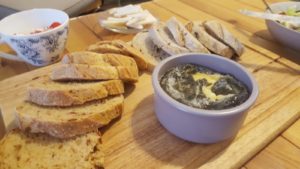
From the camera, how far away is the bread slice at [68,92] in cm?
75

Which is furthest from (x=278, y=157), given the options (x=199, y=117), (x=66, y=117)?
(x=66, y=117)

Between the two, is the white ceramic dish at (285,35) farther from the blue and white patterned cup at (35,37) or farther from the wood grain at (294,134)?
the blue and white patterned cup at (35,37)

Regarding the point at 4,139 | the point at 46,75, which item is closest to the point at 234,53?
the point at 46,75

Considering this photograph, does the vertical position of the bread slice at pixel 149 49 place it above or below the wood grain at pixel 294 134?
above

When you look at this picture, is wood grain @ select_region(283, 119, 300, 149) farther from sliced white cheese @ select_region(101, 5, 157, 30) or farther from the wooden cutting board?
sliced white cheese @ select_region(101, 5, 157, 30)

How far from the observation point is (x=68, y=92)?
74cm

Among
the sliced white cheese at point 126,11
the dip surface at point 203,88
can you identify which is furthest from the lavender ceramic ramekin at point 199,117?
the sliced white cheese at point 126,11

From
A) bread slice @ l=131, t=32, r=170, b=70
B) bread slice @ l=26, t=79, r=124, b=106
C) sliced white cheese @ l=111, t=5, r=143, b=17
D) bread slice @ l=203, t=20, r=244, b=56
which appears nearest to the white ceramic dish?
bread slice @ l=203, t=20, r=244, b=56

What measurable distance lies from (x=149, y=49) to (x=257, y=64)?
1.27ft

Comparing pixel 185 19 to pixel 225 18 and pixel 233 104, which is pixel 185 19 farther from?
pixel 233 104

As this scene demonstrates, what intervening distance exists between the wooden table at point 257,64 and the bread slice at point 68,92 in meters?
0.20

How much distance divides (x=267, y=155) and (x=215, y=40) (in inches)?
17.7

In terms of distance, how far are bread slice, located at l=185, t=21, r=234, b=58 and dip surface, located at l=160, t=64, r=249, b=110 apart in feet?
0.59

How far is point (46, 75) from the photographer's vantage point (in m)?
0.91
